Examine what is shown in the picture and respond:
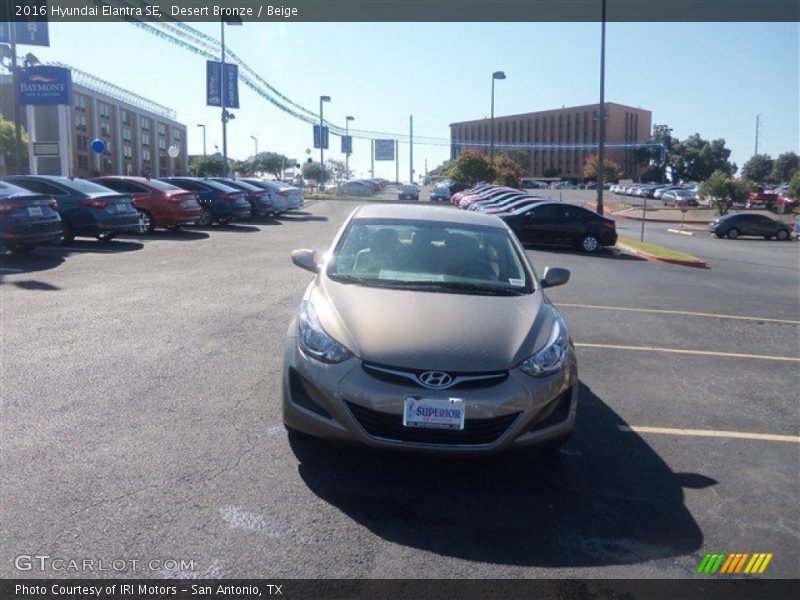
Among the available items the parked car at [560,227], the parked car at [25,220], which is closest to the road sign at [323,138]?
the parked car at [560,227]

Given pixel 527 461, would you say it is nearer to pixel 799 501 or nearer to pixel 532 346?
pixel 532 346

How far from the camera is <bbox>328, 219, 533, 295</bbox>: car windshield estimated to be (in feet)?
18.1

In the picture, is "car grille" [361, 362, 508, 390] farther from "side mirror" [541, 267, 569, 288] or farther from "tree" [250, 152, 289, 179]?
"tree" [250, 152, 289, 179]

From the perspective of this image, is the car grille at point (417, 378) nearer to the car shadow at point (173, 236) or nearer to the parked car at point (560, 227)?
the car shadow at point (173, 236)

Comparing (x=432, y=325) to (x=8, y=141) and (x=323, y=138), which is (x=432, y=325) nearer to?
(x=8, y=141)

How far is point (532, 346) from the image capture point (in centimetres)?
460

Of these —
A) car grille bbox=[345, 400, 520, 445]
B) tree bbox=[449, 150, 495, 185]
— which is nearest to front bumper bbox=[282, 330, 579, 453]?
car grille bbox=[345, 400, 520, 445]

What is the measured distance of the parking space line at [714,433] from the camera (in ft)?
18.7

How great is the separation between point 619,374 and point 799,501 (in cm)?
271

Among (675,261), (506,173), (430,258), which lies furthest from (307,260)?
(506,173)

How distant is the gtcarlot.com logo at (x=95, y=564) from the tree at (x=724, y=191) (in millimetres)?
49571

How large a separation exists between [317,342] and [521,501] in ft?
4.96

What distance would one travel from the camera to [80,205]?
15.3 metres

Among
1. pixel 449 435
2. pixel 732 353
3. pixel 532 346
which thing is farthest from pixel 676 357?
pixel 449 435
